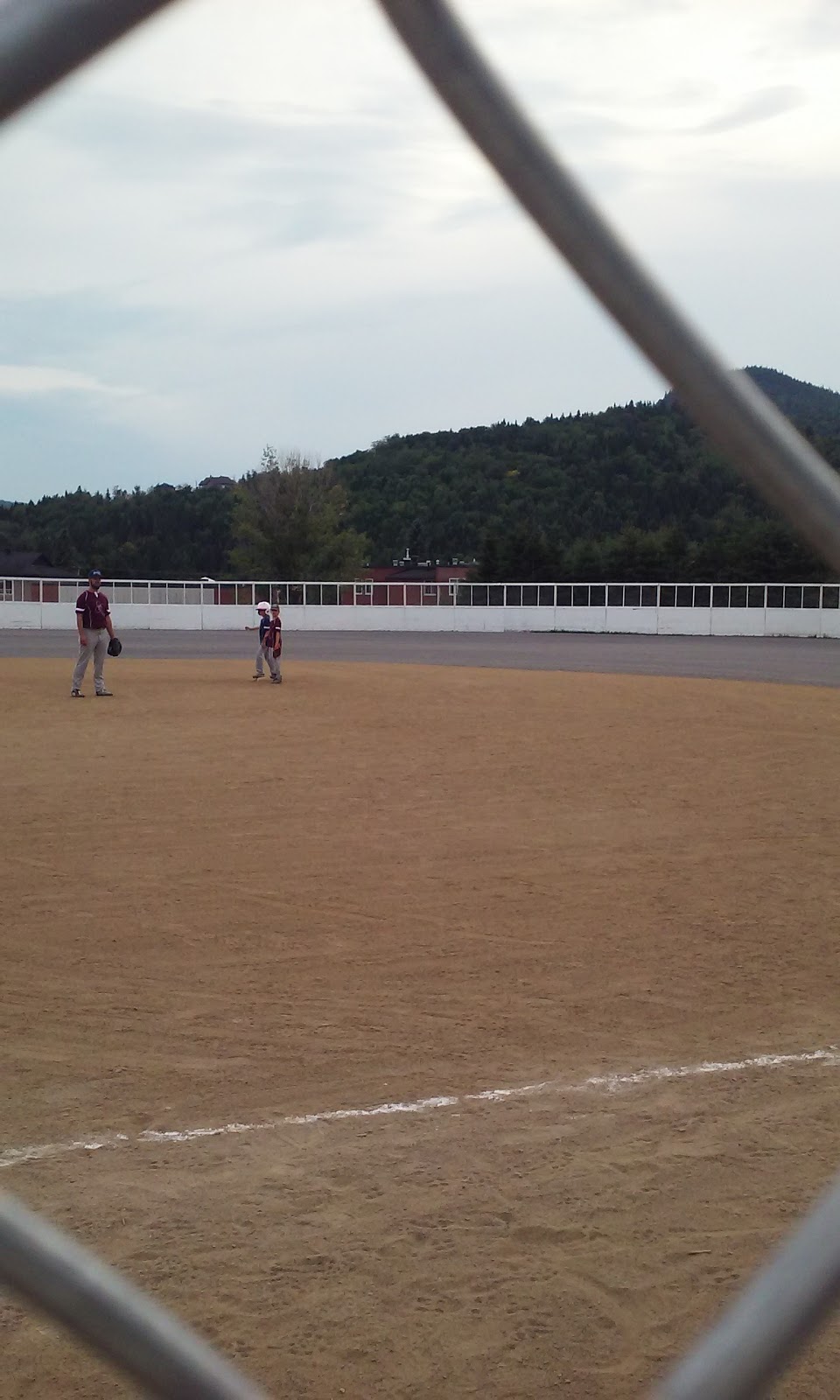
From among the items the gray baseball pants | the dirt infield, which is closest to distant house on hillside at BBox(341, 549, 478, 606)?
the gray baseball pants

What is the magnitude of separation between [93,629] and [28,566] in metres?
70.7

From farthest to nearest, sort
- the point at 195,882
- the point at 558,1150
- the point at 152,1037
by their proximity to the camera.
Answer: the point at 195,882, the point at 152,1037, the point at 558,1150

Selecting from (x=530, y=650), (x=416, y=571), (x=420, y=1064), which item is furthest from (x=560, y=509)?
(x=420, y=1064)

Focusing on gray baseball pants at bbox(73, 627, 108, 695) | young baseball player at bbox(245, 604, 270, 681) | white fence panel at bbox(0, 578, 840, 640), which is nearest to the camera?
gray baseball pants at bbox(73, 627, 108, 695)

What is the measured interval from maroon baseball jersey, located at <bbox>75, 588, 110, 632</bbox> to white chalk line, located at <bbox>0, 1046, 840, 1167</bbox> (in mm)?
15803

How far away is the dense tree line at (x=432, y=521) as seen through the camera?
1983 inches

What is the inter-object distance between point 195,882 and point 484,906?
6.41 ft

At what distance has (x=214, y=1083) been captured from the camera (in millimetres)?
4852

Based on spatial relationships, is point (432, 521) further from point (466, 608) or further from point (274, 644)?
point (274, 644)

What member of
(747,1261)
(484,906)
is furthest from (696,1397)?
(484,906)

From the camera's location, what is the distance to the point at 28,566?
86.9 meters

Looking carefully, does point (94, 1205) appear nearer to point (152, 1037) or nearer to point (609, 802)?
point (152, 1037)

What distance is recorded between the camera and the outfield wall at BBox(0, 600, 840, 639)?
4741 cm

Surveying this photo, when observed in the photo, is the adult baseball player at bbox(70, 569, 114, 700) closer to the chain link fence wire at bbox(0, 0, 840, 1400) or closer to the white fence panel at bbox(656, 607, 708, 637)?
the chain link fence wire at bbox(0, 0, 840, 1400)
